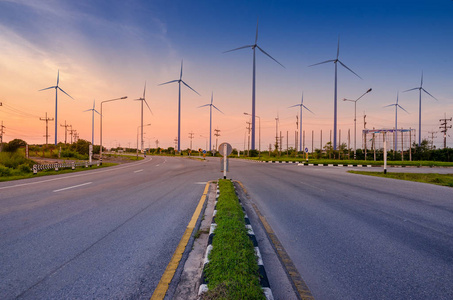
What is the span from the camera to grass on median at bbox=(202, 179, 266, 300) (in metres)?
2.28

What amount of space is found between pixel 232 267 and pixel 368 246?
257 cm

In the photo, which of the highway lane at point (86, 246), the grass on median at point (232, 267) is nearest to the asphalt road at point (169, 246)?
the highway lane at point (86, 246)

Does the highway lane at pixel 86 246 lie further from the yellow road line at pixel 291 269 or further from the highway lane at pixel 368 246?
the highway lane at pixel 368 246

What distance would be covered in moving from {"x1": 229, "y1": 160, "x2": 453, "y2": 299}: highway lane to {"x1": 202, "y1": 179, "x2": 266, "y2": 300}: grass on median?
0.72 meters

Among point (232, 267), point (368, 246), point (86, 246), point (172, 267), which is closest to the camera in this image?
point (232, 267)

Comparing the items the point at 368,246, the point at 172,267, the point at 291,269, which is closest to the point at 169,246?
the point at 172,267

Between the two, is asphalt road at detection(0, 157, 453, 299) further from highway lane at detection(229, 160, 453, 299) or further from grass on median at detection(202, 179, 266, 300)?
grass on median at detection(202, 179, 266, 300)

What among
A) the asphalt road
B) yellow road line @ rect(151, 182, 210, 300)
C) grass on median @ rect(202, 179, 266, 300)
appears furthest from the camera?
the asphalt road

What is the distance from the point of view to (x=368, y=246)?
3.96 m

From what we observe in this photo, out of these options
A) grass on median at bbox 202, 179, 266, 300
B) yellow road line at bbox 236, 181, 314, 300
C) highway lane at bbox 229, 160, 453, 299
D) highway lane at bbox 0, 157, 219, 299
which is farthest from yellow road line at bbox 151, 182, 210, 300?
highway lane at bbox 229, 160, 453, 299

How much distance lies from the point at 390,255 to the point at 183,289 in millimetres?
3102

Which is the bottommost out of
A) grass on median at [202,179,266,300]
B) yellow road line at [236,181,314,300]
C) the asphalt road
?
yellow road line at [236,181,314,300]

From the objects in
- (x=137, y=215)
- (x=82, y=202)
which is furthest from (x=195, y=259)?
(x=82, y=202)

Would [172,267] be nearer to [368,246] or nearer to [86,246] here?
[86,246]
